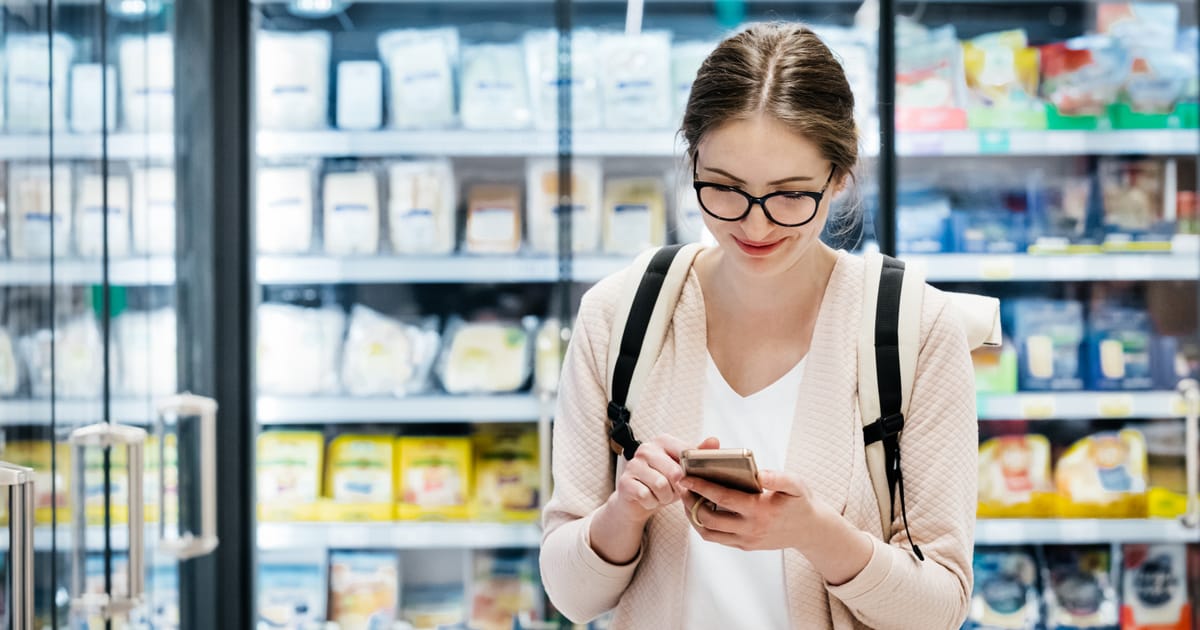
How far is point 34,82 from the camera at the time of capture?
150 centimetres

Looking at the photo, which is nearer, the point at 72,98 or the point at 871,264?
the point at 871,264

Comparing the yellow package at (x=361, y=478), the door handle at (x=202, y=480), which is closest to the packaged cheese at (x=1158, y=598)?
the yellow package at (x=361, y=478)

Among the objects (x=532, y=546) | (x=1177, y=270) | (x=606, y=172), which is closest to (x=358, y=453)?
(x=532, y=546)

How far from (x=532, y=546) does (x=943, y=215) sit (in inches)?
51.8

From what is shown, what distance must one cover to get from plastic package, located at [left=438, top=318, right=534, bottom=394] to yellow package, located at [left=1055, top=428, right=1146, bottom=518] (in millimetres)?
1365

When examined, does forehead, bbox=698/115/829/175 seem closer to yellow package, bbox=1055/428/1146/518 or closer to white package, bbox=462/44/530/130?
→ white package, bbox=462/44/530/130

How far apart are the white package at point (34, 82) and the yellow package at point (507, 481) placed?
4.53 feet

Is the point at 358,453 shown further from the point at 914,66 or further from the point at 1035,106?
the point at 1035,106

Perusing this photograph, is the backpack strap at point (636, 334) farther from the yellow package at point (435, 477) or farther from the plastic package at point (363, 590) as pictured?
the plastic package at point (363, 590)

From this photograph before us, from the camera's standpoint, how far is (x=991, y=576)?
259 cm

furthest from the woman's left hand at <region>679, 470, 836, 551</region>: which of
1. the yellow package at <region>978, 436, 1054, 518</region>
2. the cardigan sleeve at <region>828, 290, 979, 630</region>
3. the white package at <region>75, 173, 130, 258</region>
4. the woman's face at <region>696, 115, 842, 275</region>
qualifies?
the yellow package at <region>978, 436, 1054, 518</region>

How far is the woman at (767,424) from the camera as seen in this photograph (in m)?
0.99

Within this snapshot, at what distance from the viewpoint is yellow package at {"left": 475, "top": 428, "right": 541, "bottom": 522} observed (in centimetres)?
267

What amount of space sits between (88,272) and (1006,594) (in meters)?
2.18
